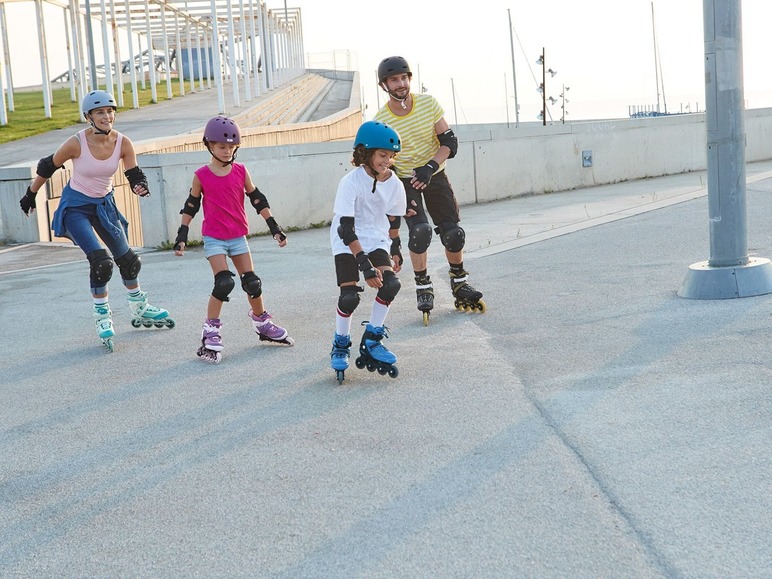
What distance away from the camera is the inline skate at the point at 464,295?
25.5 ft

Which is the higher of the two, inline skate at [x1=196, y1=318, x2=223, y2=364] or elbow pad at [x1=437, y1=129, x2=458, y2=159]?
elbow pad at [x1=437, y1=129, x2=458, y2=159]

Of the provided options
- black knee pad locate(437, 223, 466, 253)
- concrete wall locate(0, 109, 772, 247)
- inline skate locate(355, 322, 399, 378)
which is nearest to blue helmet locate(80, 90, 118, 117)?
black knee pad locate(437, 223, 466, 253)

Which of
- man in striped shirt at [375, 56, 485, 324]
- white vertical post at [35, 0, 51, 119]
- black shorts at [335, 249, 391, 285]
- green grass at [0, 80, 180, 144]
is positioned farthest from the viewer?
white vertical post at [35, 0, 51, 119]

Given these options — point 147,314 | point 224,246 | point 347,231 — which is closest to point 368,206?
point 347,231

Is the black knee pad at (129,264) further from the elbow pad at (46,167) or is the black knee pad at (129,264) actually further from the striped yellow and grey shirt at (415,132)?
the striped yellow and grey shirt at (415,132)

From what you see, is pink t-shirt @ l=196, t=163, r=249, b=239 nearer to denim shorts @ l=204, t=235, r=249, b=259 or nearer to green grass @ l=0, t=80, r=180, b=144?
denim shorts @ l=204, t=235, r=249, b=259

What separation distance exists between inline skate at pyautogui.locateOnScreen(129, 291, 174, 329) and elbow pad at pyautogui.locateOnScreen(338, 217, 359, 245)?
101 inches

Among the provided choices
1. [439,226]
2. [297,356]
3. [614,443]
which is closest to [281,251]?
[439,226]

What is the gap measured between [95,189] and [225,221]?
1183 mm

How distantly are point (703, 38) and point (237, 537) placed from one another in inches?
211

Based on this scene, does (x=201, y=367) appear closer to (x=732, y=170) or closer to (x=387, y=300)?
(x=387, y=300)

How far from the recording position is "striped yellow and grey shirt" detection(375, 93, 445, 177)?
25.1 feet

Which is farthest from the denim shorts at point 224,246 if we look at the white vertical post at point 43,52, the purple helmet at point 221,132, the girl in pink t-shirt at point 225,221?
the white vertical post at point 43,52

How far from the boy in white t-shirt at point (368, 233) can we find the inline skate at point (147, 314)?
2310 mm
